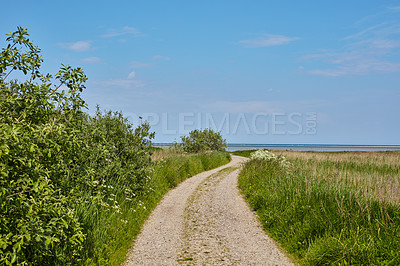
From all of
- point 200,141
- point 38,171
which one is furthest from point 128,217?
point 200,141

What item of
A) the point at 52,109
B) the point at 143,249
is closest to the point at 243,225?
the point at 143,249

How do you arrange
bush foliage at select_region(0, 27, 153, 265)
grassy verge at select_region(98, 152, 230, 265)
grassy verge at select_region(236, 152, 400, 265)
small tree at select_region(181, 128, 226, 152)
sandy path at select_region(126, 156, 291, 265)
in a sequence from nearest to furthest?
1. bush foliage at select_region(0, 27, 153, 265)
2. grassy verge at select_region(236, 152, 400, 265)
3. grassy verge at select_region(98, 152, 230, 265)
4. sandy path at select_region(126, 156, 291, 265)
5. small tree at select_region(181, 128, 226, 152)

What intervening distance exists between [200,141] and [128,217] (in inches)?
1339

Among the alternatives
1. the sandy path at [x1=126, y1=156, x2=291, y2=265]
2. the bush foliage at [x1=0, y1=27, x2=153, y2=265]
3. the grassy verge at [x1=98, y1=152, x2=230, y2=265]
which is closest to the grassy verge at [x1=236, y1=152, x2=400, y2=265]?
the sandy path at [x1=126, y1=156, x2=291, y2=265]

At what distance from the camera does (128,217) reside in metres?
10.0

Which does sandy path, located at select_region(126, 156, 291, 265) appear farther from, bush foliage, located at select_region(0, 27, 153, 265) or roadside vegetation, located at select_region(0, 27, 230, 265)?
bush foliage, located at select_region(0, 27, 153, 265)

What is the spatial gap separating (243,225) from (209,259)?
3.15m

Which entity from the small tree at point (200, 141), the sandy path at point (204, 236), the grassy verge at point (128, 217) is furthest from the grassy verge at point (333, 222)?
the small tree at point (200, 141)

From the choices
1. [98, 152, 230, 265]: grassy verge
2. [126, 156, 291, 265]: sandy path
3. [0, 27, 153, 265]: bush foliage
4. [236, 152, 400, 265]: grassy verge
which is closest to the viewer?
[0, 27, 153, 265]: bush foliage

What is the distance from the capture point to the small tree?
1715 inches

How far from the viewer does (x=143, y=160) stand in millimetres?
13812

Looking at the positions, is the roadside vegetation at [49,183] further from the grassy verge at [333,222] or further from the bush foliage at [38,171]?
the grassy verge at [333,222]

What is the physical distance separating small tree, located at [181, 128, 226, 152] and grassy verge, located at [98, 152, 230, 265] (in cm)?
2301

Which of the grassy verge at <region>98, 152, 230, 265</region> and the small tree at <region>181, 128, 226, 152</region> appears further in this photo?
the small tree at <region>181, 128, 226, 152</region>
